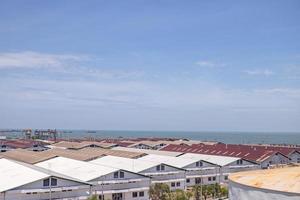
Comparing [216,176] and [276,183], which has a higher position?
[276,183]

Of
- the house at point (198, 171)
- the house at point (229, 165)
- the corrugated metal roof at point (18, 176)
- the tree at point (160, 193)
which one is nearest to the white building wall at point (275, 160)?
the house at point (229, 165)

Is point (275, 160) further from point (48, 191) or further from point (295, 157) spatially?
point (48, 191)

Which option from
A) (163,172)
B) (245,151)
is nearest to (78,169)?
(163,172)

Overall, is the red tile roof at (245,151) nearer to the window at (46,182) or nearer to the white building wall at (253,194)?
the window at (46,182)

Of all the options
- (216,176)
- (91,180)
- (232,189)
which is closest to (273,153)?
(216,176)

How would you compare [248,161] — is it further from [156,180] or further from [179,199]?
[179,199]

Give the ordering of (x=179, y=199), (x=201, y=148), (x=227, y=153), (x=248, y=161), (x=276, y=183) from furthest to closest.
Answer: (x=201, y=148)
(x=227, y=153)
(x=248, y=161)
(x=179, y=199)
(x=276, y=183)
